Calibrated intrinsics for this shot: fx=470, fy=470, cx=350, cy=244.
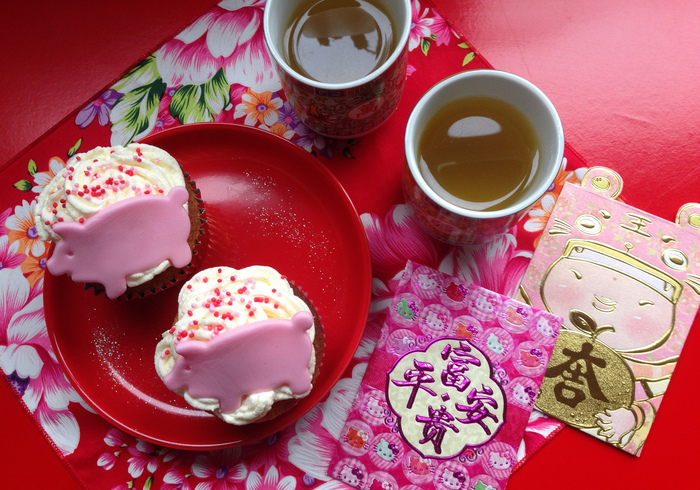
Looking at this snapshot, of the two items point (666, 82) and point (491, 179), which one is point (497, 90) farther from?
point (666, 82)

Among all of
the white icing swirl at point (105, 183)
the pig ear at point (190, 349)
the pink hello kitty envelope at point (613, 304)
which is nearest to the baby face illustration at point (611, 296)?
the pink hello kitty envelope at point (613, 304)

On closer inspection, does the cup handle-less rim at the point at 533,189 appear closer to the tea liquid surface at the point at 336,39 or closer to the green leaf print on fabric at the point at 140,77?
the tea liquid surface at the point at 336,39

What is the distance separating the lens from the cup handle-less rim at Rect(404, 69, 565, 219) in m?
0.84

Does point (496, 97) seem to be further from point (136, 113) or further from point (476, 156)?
point (136, 113)

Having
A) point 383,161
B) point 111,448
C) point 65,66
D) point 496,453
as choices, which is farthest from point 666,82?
point 111,448

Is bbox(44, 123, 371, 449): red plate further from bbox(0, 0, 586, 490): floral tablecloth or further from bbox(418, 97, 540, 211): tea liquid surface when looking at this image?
bbox(418, 97, 540, 211): tea liquid surface

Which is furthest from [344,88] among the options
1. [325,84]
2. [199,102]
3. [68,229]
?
[68,229]

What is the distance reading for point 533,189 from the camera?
876 millimetres

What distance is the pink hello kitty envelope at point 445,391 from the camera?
1084mm

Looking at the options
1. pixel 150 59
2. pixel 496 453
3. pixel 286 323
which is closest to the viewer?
pixel 286 323

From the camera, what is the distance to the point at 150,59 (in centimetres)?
121

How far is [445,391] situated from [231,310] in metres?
0.53

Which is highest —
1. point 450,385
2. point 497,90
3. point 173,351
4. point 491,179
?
point 497,90

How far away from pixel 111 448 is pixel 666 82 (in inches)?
64.5
